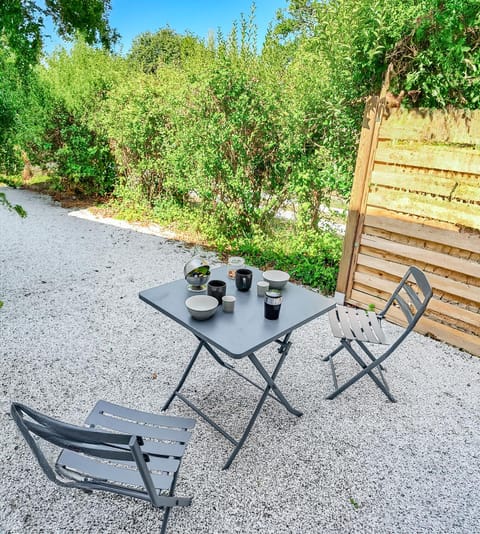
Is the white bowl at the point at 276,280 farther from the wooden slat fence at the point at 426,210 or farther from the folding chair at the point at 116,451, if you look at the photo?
the wooden slat fence at the point at 426,210

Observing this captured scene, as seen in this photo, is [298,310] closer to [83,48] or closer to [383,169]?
[383,169]

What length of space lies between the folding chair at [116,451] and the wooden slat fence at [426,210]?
2.83 m

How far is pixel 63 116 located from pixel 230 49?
4.94 meters

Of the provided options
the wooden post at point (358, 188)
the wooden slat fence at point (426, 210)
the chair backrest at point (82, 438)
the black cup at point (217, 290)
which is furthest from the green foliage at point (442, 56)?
the chair backrest at point (82, 438)

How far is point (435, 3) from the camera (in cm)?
291

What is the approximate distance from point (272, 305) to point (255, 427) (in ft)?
3.13

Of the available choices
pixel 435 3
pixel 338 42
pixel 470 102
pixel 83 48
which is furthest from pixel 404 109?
pixel 83 48

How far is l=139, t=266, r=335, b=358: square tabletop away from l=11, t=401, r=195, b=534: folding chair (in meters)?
0.49

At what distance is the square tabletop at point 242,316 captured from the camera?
1924mm

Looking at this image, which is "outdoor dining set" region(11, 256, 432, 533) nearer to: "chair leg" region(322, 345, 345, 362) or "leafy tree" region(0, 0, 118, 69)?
"chair leg" region(322, 345, 345, 362)

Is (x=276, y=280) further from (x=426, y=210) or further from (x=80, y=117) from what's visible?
(x=80, y=117)

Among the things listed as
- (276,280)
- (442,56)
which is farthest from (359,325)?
(442,56)

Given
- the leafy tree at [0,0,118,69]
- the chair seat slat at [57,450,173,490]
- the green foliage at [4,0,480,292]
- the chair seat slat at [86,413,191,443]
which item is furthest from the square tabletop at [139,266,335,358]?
the leafy tree at [0,0,118,69]

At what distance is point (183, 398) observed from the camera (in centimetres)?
251
